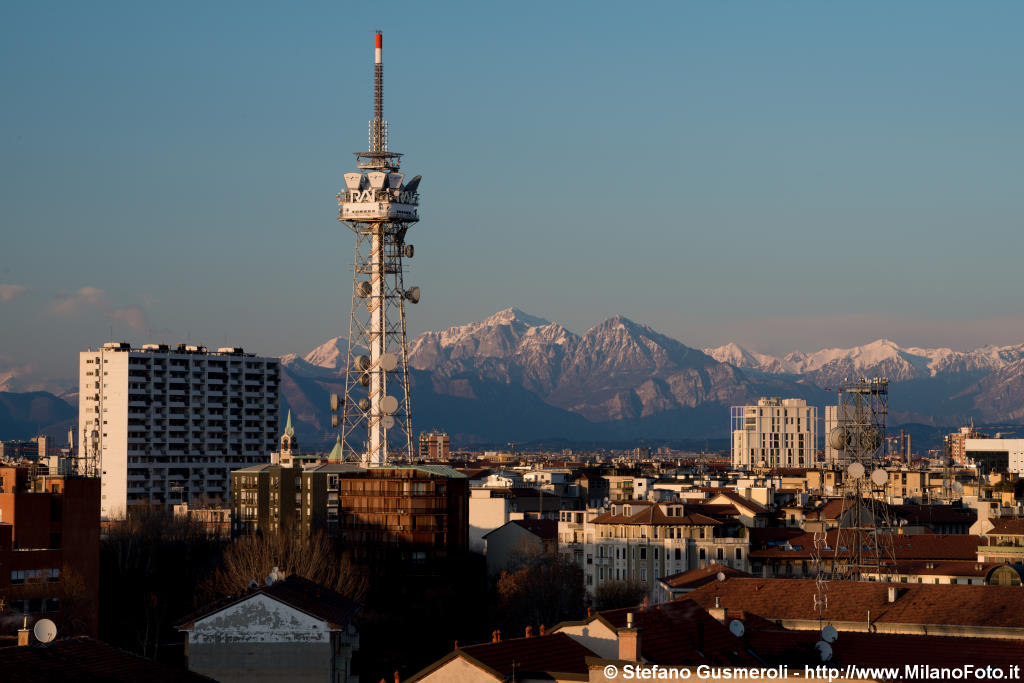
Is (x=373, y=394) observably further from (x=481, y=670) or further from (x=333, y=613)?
(x=481, y=670)

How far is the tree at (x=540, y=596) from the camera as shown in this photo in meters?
103

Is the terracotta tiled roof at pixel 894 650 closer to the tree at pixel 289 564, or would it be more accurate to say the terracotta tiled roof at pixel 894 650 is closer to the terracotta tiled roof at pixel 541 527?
the tree at pixel 289 564

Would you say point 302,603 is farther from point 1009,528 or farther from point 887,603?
point 1009,528

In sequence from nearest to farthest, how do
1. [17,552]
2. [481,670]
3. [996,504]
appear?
[481,670], [17,552], [996,504]

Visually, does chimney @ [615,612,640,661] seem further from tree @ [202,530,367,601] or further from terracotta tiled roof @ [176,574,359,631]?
tree @ [202,530,367,601]

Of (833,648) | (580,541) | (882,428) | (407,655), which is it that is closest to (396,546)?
(580,541)

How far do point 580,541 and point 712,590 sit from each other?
5670 centimetres

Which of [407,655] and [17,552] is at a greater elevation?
[17,552]

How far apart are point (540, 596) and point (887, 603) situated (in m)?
40.8

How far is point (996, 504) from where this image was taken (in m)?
141

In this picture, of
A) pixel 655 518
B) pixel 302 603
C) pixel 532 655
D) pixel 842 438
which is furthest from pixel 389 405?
pixel 532 655

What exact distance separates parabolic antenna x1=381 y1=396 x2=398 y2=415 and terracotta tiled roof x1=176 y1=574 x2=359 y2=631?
63927mm

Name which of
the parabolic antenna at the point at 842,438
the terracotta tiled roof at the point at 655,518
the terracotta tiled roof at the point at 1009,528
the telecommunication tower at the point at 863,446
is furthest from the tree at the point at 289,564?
the terracotta tiled roof at the point at 1009,528

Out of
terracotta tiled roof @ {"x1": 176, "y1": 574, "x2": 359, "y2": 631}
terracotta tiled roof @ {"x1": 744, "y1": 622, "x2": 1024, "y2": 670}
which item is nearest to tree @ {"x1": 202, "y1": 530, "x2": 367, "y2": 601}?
terracotta tiled roof @ {"x1": 176, "y1": 574, "x2": 359, "y2": 631}
